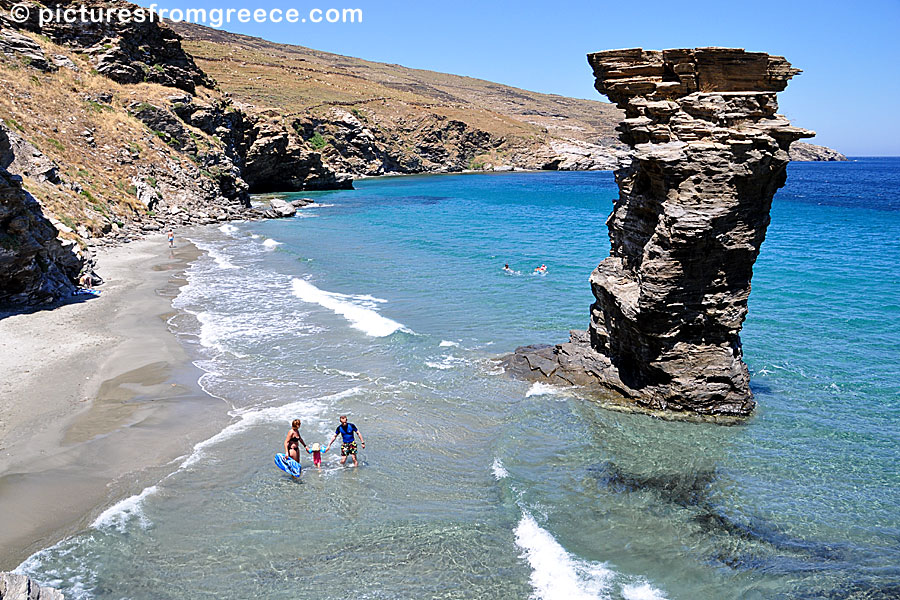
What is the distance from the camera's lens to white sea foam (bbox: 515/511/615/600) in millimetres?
9492

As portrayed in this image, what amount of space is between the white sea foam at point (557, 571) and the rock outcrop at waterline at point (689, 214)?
6.33 m

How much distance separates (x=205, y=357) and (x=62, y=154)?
30400 mm

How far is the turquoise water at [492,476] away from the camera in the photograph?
32.4 ft


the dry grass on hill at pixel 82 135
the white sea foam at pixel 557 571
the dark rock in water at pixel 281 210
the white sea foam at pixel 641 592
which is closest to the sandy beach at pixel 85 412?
the white sea foam at pixel 557 571

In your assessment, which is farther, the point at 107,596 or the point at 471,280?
the point at 471,280

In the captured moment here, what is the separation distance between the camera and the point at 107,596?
366 inches

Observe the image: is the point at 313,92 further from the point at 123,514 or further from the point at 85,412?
the point at 123,514

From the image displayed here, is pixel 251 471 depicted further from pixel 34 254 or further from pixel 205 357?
pixel 34 254

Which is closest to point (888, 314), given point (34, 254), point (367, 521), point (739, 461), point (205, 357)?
point (739, 461)

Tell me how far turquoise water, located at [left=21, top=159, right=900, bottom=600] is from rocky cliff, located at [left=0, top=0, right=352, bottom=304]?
5934 mm

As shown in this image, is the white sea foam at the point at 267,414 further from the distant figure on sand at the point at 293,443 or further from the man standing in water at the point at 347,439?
the man standing in water at the point at 347,439

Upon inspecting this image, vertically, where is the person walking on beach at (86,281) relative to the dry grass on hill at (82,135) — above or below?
below

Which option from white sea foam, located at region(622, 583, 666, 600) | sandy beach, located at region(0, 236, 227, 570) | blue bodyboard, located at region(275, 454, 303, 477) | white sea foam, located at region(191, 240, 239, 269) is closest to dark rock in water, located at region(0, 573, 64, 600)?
sandy beach, located at region(0, 236, 227, 570)

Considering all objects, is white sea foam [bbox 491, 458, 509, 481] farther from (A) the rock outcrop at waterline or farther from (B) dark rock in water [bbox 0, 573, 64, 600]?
(B) dark rock in water [bbox 0, 573, 64, 600]
